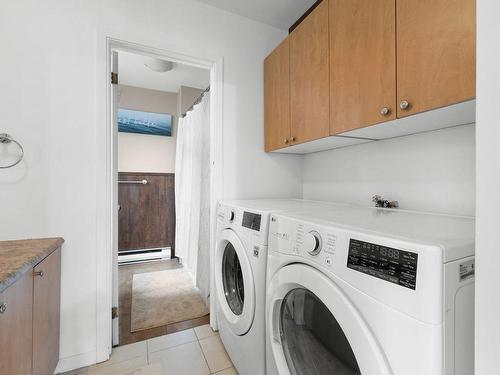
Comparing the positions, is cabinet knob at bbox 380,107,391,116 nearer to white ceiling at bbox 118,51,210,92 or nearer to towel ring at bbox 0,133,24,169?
towel ring at bbox 0,133,24,169

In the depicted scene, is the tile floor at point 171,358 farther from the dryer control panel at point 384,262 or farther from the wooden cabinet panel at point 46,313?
the dryer control panel at point 384,262

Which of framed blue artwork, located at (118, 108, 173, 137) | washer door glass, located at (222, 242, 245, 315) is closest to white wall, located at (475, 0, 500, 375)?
washer door glass, located at (222, 242, 245, 315)

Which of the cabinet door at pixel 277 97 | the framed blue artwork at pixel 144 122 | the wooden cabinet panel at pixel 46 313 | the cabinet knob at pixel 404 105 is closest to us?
the cabinet knob at pixel 404 105

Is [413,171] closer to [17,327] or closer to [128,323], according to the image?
[17,327]

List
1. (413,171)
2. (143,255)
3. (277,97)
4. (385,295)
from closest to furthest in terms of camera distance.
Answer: (385,295) < (413,171) < (277,97) < (143,255)

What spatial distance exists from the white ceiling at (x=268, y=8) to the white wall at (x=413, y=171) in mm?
1110

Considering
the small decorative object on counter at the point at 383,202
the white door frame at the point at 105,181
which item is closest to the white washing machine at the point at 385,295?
the small decorative object on counter at the point at 383,202

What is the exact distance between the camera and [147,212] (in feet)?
11.4

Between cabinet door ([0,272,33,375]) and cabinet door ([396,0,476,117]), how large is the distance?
1.59 m

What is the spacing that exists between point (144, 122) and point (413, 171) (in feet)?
11.1

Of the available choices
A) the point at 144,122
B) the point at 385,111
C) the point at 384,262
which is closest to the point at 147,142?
the point at 144,122

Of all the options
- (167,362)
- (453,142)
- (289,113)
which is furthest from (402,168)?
(167,362)

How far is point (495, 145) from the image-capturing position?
1.38ft

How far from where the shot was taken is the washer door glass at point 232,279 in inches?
59.2
